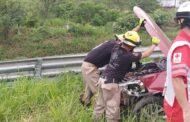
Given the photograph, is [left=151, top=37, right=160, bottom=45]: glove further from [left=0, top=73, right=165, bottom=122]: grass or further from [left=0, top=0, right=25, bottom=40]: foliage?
[left=0, top=0, right=25, bottom=40]: foliage

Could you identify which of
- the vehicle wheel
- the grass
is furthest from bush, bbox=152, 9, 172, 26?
the vehicle wheel

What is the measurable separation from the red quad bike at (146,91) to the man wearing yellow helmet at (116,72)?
189 mm

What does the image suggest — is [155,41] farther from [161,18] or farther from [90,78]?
[161,18]

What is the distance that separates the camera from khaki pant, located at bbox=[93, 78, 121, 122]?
5008 millimetres

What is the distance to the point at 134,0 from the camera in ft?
78.7

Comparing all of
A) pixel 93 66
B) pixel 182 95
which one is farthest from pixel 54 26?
pixel 182 95

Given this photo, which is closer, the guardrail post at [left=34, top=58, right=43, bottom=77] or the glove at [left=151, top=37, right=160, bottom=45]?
the glove at [left=151, top=37, right=160, bottom=45]

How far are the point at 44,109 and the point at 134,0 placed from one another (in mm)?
19306

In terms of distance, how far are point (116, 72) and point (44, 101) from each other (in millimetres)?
1220

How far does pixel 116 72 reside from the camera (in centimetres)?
502

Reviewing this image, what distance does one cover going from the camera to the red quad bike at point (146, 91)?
5.06 metres

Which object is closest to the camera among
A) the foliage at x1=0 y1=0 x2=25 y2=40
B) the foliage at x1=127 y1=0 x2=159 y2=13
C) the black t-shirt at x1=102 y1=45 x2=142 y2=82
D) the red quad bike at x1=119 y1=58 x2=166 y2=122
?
the black t-shirt at x1=102 y1=45 x2=142 y2=82

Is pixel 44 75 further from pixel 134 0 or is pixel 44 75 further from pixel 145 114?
pixel 134 0

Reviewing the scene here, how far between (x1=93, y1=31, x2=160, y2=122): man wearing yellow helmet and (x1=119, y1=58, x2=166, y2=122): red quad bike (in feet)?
0.62
